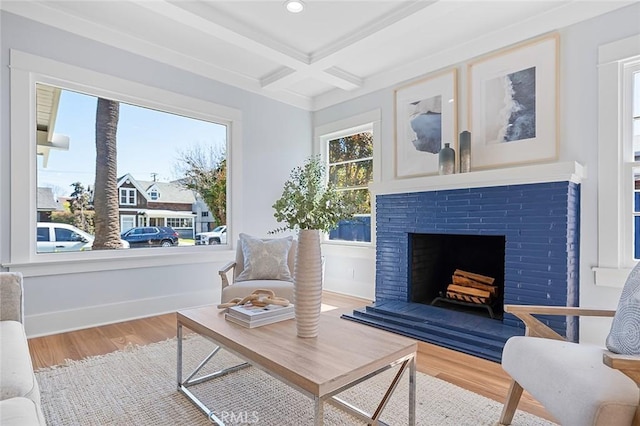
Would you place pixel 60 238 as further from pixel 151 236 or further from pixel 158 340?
pixel 158 340

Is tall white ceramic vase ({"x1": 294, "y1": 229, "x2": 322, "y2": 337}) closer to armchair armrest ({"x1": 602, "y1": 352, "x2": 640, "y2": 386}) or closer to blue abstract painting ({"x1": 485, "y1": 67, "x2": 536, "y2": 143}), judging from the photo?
armchair armrest ({"x1": 602, "y1": 352, "x2": 640, "y2": 386})

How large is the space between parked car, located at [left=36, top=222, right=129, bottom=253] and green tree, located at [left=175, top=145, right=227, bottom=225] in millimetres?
1061

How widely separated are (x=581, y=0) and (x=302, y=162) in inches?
128

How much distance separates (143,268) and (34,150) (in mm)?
1339

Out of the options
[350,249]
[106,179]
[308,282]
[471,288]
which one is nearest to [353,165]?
[350,249]

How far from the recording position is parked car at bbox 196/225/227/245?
384cm

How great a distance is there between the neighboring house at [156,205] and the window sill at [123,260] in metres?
0.25

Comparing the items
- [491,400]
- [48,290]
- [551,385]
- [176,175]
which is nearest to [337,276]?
[176,175]

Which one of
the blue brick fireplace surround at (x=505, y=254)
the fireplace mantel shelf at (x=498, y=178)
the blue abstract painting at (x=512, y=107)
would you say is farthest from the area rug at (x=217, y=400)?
the blue abstract painting at (x=512, y=107)

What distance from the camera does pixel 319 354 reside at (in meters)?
1.37

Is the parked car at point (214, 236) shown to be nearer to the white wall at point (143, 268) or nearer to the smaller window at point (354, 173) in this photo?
the white wall at point (143, 268)

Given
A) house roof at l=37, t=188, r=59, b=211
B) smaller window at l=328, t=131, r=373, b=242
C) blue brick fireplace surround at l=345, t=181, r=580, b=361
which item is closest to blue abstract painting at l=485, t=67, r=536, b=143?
blue brick fireplace surround at l=345, t=181, r=580, b=361

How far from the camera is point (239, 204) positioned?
4051 mm

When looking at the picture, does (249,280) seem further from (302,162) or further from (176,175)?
(302,162)
